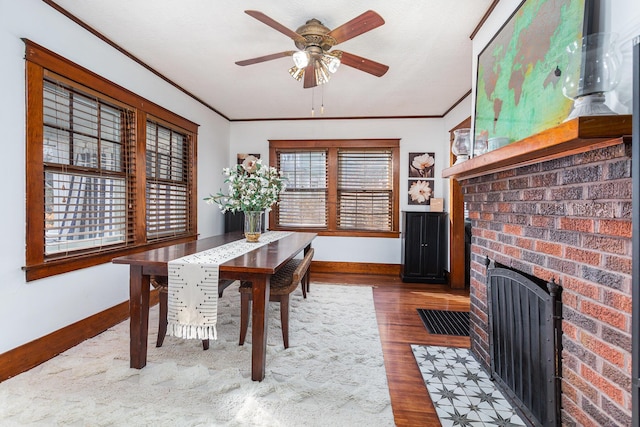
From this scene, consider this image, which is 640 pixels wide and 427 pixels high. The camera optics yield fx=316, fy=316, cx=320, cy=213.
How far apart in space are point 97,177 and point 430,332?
10.7ft

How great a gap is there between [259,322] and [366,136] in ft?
12.8

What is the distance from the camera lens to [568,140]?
103 cm

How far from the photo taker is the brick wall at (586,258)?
1.08 m

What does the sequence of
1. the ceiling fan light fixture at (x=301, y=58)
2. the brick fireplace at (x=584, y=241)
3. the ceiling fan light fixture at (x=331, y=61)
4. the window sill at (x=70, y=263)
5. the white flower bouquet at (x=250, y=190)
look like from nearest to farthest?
the brick fireplace at (x=584, y=241) < the window sill at (x=70, y=263) < the ceiling fan light fixture at (x=301, y=58) < the ceiling fan light fixture at (x=331, y=61) < the white flower bouquet at (x=250, y=190)

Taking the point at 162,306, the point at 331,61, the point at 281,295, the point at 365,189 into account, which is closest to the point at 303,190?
the point at 365,189

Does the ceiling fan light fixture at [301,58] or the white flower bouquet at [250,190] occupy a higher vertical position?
the ceiling fan light fixture at [301,58]

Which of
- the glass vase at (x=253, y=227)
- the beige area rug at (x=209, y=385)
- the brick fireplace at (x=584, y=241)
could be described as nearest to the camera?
the brick fireplace at (x=584, y=241)

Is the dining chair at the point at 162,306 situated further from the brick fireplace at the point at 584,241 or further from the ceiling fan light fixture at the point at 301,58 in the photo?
the brick fireplace at the point at 584,241

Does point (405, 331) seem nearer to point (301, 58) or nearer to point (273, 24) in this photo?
point (301, 58)

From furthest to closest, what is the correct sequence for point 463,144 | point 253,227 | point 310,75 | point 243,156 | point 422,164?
point 243,156
point 422,164
point 253,227
point 310,75
point 463,144

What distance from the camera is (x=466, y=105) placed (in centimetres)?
410

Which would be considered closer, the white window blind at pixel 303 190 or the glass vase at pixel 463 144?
the glass vase at pixel 463 144

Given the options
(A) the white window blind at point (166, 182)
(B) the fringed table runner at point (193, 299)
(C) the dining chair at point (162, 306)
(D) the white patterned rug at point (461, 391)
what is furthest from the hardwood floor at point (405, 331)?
(A) the white window blind at point (166, 182)

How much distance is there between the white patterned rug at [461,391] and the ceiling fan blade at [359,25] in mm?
2318
